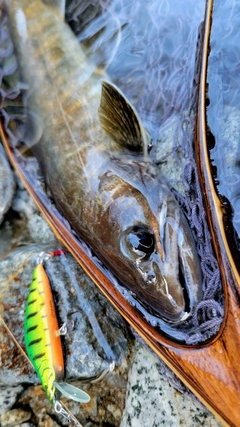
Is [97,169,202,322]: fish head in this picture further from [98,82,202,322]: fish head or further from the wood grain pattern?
the wood grain pattern

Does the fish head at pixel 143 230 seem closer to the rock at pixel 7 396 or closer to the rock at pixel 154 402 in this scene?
the rock at pixel 154 402

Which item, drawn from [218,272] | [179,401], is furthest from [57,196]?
[179,401]

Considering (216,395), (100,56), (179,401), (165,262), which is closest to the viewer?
(216,395)

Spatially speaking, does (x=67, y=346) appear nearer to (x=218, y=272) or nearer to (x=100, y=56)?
(x=218, y=272)

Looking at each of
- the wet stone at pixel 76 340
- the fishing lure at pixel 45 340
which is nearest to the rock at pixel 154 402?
the wet stone at pixel 76 340

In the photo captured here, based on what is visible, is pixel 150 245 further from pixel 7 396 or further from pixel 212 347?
pixel 7 396

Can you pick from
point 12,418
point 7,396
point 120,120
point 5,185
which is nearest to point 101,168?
point 120,120
